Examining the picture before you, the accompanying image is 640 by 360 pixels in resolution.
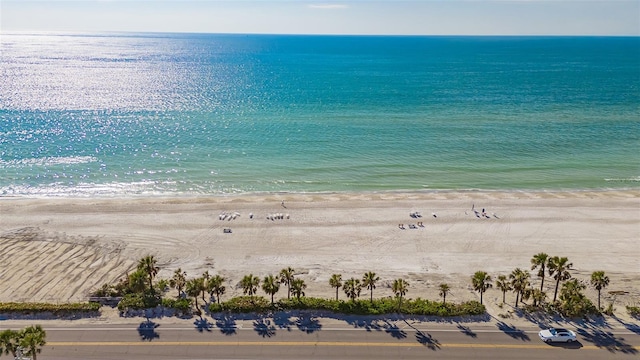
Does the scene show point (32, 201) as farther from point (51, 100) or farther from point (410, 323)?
point (51, 100)

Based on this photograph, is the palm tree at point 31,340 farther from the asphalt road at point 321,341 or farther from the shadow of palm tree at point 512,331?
the shadow of palm tree at point 512,331

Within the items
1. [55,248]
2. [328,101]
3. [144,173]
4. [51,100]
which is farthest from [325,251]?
[51,100]

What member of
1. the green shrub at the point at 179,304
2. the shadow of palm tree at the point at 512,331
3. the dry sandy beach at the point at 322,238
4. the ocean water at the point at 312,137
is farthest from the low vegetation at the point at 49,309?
the shadow of palm tree at the point at 512,331

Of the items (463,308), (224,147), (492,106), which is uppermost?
(492,106)

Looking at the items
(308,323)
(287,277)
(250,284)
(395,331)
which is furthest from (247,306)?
(395,331)

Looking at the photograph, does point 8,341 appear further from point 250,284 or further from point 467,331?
point 467,331

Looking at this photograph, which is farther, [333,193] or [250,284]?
[333,193]
